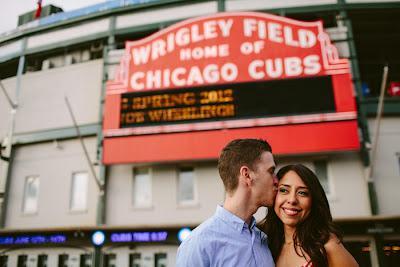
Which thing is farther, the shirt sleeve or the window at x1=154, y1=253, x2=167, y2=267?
the window at x1=154, y1=253, x2=167, y2=267

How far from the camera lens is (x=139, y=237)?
12.8 m

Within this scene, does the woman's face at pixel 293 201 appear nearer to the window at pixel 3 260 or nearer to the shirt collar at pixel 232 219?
the shirt collar at pixel 232 219

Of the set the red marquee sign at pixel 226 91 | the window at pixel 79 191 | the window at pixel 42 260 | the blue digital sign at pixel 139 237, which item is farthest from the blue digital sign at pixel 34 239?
the red marquee sign at pixel 226 91

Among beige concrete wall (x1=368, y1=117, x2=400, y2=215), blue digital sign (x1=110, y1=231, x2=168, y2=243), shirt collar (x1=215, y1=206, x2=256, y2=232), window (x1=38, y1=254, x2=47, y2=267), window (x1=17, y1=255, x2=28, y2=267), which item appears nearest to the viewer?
shirt collar (x1=215, y1=206, x2=256, y2=232)

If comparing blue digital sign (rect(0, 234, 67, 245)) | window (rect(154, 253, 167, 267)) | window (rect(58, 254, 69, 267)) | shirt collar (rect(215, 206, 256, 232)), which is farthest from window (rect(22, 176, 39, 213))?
shirt collar (rect(215, 206, 256, 232))

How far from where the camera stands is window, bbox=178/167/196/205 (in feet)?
44.6

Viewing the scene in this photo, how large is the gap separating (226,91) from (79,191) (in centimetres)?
785

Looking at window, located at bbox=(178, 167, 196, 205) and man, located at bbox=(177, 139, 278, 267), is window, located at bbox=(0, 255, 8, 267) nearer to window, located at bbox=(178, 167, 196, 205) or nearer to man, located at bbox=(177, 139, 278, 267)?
window, located at bbox=(178, 167, 196, 205)

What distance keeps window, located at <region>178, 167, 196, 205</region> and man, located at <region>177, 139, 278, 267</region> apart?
418 inches

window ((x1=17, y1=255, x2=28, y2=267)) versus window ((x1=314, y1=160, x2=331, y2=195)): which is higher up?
window ((x1=314, y1=160, x2=331, y2=195))

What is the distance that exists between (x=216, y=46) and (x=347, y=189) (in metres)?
7.48

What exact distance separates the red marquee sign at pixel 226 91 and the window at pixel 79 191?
2.50m

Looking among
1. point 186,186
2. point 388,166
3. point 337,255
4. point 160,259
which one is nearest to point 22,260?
point 160,259

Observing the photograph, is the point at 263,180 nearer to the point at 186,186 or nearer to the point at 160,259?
the point at 186,186
